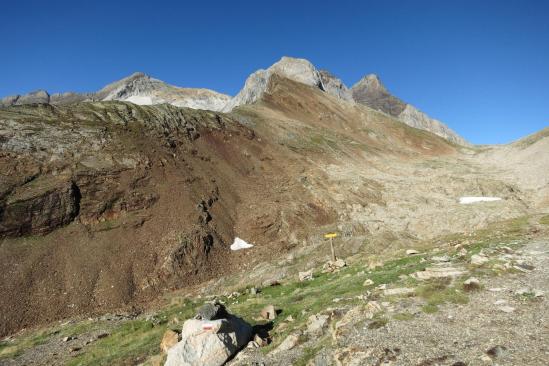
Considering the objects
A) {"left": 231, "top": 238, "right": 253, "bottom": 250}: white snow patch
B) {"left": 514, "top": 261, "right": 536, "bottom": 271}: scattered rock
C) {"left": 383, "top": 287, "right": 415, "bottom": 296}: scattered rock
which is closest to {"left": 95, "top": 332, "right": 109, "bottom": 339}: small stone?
{"left": 231, "top": 238, "right": 253, "bottom": 250}: white snow patch

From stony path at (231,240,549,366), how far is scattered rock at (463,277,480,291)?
29 cm

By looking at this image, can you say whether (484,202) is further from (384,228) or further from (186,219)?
(186,219)

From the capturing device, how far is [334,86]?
5802 inches

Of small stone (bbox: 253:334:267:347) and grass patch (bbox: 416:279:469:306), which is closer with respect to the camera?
grass patch (bbox: 416:279:469:306)

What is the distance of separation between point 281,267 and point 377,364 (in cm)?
2113

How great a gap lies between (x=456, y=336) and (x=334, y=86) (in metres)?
142

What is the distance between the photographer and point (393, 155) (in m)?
74.2

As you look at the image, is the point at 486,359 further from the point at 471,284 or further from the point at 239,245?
the point at 239,245

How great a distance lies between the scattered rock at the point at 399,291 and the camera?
17953 millimetres

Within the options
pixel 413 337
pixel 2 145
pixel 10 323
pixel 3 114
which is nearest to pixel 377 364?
pixel 413 337

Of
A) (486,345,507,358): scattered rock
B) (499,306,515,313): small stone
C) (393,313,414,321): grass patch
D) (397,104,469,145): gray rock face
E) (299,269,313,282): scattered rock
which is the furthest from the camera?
(397,104,469,145): gray rock face

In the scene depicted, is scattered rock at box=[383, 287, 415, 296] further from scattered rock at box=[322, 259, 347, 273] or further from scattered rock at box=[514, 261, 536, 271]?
scattered rock at box=[322, 259, 347, 273]

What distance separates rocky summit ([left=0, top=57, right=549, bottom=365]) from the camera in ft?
50.2

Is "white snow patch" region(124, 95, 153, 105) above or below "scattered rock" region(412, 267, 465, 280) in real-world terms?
above
